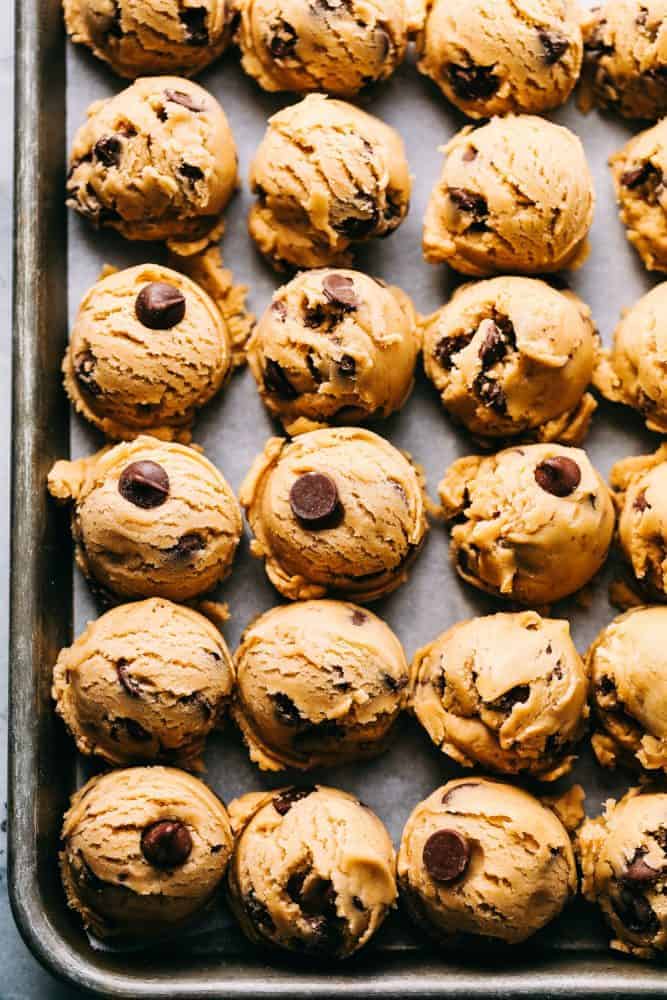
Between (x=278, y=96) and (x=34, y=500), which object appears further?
(x=278, y=96)

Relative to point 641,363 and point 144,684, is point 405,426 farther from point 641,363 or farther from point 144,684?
point 144,684

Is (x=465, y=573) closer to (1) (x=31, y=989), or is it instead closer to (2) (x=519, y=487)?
(2) (x=519, y=487)

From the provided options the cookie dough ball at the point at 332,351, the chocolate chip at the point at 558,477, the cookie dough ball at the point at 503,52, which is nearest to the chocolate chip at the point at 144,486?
the cookie dough ball at the point at 332,351

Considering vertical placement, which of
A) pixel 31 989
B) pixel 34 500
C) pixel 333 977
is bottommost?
pixel 31 989

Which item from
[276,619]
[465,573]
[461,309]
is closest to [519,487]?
→ [465,573]

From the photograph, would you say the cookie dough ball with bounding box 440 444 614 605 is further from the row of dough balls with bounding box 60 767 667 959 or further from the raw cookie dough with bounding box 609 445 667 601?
the row of dough balls with bounding box 60 767 667 959

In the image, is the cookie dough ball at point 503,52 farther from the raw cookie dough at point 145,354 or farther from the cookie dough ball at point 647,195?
the raw cookie dough at point 145,354
